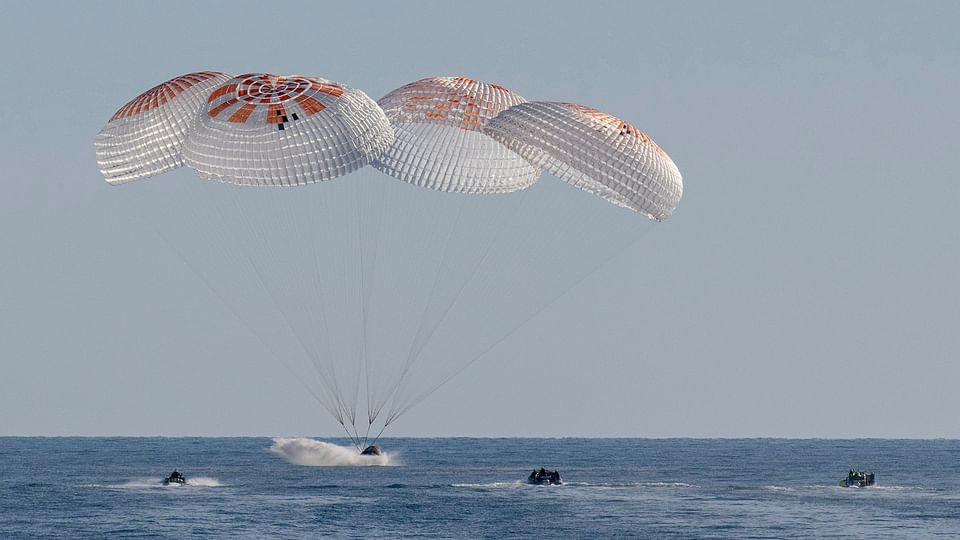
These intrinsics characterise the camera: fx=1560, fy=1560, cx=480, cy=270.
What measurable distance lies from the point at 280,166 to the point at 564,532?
16216 millimetres

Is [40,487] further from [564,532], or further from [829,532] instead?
[829,532]

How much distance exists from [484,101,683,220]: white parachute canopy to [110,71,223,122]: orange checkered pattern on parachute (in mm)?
7897

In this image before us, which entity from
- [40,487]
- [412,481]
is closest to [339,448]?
[412,481]

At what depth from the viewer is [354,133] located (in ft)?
123

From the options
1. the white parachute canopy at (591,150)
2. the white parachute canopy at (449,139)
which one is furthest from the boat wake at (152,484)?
the white parachute canopy at (591,150)

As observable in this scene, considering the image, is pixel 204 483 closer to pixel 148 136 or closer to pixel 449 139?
pixel 449 139

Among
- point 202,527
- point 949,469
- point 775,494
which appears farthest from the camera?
point 949,469

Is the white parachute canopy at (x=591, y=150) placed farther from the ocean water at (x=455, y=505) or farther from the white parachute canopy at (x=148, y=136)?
the ocean water at (x=455, y=505)

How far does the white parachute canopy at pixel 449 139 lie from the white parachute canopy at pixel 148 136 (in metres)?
5.10

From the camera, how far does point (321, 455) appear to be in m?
85.8

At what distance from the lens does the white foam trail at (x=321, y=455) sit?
82.1m

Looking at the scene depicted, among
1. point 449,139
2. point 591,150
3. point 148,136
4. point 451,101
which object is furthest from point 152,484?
point 591,150

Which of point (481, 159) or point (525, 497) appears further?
point (525, 497)

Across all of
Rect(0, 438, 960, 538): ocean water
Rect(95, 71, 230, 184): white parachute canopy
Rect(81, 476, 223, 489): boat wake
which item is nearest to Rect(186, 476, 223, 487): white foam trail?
Rect(81, 476, 223, 489): boat wake
